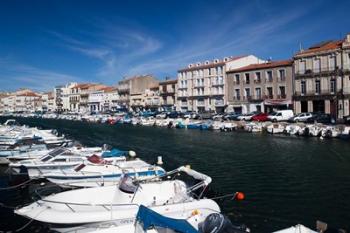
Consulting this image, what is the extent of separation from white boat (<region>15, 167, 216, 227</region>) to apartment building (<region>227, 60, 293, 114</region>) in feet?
168

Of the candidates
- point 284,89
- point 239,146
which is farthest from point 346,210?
point 284,89

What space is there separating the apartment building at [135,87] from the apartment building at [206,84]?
21.2m

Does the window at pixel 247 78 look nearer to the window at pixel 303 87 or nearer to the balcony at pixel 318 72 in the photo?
the balcony at pixel 318 72

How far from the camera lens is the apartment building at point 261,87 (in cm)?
6260

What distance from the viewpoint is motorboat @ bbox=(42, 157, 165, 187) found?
1884cm

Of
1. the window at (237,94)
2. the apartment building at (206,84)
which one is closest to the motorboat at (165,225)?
Answer: the window at (237,94)

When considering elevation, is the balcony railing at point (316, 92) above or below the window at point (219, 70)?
below

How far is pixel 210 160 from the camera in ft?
92.8

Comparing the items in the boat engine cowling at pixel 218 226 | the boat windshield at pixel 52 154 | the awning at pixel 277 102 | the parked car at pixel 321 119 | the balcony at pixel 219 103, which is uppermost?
the balcony at pixel 219 103

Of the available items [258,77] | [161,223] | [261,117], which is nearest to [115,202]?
[161,223]

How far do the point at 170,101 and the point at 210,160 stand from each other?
67.0 m

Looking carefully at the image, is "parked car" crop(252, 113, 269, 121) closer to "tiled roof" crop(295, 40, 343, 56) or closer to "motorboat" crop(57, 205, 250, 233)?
"tiled roof" crop(295, 40, 343, 56)

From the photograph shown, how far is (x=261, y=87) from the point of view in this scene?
67.4 metres

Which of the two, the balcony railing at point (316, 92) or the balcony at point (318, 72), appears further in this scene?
the balcony railing at point (316, 92)
